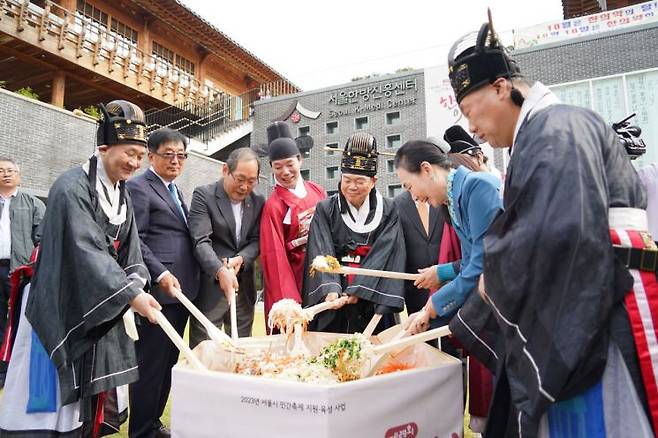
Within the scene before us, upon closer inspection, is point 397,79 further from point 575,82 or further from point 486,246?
point 486,246

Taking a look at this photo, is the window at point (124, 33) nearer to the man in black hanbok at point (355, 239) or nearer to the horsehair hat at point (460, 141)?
the man in black hanbok at point (355, 239)

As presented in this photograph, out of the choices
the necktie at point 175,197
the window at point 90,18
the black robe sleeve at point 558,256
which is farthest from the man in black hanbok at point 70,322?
the window at point 90,18

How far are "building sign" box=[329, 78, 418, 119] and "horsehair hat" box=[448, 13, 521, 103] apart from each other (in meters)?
16.1

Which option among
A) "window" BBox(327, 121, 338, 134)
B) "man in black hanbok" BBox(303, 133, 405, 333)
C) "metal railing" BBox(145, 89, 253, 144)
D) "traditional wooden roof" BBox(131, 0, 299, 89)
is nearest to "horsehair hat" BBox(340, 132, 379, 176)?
"man in black hanbok" BBox(303, 133, 405, 333)

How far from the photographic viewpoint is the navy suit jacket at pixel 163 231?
3154 millimetres

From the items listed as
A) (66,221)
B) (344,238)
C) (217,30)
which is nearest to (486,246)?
(344,238)

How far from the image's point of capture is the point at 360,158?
9.71ft

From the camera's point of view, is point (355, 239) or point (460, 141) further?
point (355, 239)

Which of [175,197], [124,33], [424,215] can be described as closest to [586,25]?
[124,33]

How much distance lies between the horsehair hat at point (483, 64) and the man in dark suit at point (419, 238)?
151cm

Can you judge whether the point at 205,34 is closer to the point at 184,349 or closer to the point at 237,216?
the point at 237,216

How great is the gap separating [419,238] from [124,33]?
13.6 m

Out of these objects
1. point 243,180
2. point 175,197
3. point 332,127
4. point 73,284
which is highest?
point 332,127

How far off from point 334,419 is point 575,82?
1602 centimetres
